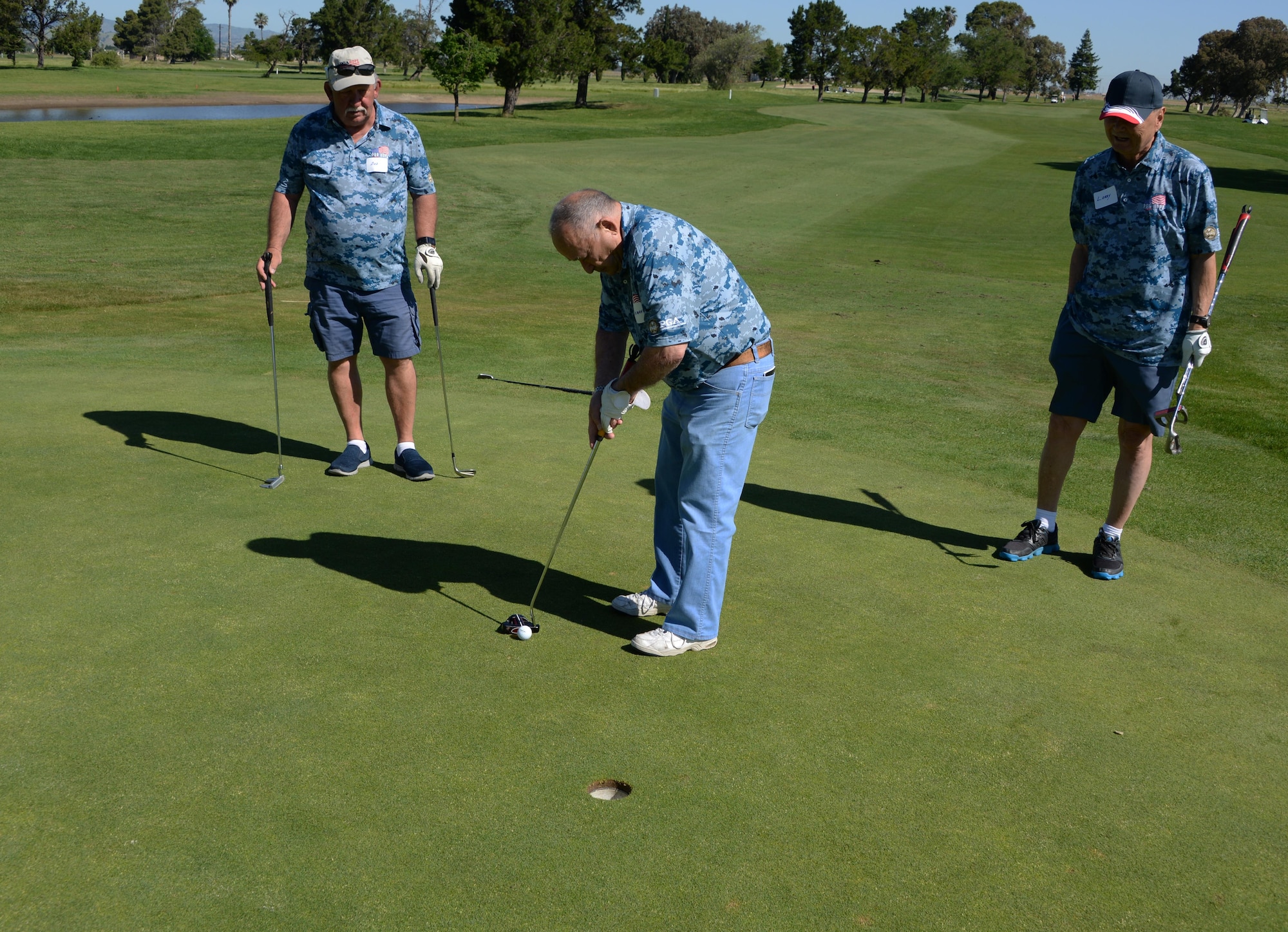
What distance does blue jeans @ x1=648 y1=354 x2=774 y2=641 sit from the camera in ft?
12.3

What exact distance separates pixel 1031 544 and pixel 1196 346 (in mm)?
1075

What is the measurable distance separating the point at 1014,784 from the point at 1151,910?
1.77 ft

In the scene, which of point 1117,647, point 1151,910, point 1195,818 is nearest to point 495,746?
point 1151,910

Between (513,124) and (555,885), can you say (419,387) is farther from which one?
(513,124)

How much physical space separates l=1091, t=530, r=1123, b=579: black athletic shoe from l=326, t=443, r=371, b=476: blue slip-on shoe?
3576 millimetres

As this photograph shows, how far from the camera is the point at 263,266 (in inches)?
225

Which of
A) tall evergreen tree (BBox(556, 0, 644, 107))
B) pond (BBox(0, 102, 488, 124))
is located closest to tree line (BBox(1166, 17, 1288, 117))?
tall evergreen tree (BBox(556, 0, 644, 107))

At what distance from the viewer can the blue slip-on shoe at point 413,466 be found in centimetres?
557

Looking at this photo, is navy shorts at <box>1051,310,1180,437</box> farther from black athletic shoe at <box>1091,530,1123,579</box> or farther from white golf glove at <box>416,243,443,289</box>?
white golf glove at <box>416,243,443,289</box>

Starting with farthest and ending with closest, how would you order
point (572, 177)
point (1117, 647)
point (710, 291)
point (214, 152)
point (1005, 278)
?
1. point (214, 152)
2. point (572, 177)
3. point (1005, 278)
4. point (1117, 647)
5. point (710, 291)

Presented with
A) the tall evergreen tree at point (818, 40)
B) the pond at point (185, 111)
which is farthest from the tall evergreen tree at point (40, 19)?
the tall evergreen tree at point (818, 40)

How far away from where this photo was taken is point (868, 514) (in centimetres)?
537

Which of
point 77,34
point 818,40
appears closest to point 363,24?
point 77,34

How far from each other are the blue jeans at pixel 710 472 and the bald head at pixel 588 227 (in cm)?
62
